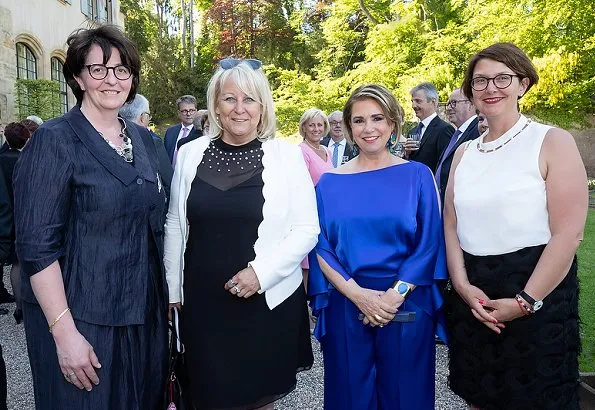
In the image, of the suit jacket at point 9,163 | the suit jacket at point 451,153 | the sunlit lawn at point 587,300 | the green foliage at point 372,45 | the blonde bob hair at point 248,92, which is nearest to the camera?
the blonde bob hair at point 248,92

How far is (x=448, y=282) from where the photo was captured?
2.87 meters

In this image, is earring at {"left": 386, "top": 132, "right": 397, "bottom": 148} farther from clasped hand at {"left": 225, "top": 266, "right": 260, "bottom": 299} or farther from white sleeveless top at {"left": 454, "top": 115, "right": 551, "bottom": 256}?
clasped hand at {"left": 225, "top": 266, "right": 260, "bottom": 299}

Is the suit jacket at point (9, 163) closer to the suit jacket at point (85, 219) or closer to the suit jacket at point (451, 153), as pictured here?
the suit jacket at point (85, 219)

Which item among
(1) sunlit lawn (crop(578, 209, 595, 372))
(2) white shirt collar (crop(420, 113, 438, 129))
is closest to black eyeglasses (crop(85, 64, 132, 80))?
(1) sunlit lawn (crop(578, 209, 595, 372))

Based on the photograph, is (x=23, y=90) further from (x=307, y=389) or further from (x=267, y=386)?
(x=267, y=386)

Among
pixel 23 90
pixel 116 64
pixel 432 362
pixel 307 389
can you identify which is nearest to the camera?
pixel 116 64

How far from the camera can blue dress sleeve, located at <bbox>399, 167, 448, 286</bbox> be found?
8.91ft

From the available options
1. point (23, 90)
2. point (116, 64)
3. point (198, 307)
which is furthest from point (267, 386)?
point (23, 90)

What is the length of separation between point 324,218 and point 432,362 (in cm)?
97

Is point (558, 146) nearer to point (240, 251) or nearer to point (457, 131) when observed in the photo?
point (240, 251)

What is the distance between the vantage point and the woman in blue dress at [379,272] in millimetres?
2725

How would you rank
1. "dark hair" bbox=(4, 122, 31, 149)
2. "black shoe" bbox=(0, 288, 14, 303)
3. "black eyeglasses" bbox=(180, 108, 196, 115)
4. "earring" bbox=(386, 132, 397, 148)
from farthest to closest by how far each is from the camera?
"black eyeglasses" bbox=(180, 108, 196, 115) < "black shoe" bbox=(0, 288, 14, 303) < "dark hair" bbox=(4, 122, 31, 149) < "earring" bbox=(386, 132, 397, 148)

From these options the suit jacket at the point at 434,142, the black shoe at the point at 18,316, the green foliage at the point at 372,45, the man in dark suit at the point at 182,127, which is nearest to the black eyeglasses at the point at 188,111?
the man in dark suit at the point at 182,127

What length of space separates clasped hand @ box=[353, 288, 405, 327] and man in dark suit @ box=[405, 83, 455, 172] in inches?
122
